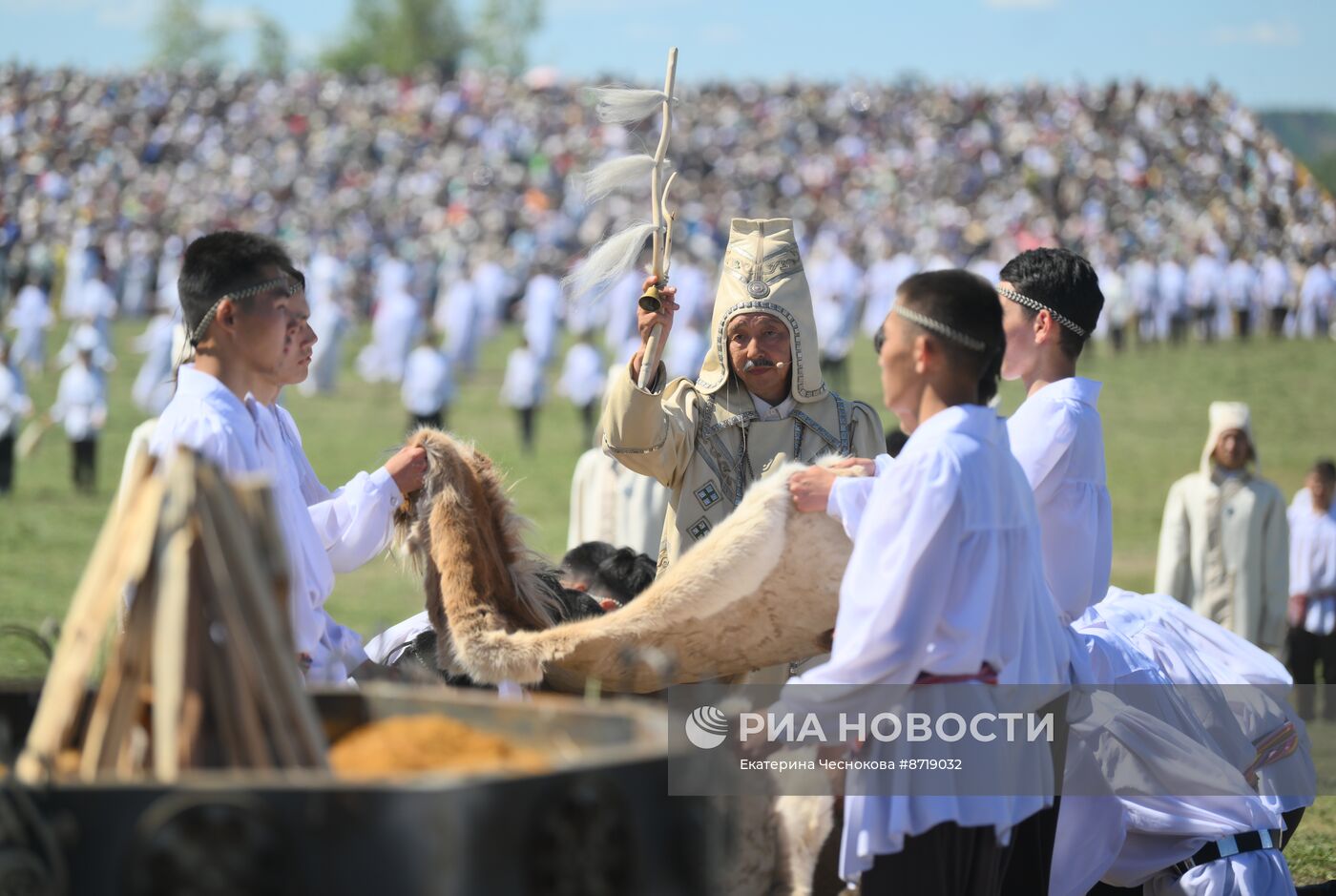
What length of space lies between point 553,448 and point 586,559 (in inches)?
609

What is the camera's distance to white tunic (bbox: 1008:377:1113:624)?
4.39 meters

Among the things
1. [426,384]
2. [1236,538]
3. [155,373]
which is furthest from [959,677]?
[155,373]

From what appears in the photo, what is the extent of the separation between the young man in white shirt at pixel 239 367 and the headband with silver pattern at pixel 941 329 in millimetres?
1492

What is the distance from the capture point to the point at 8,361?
17.5m

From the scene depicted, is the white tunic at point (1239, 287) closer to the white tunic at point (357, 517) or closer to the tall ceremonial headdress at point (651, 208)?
the tall ceremonial headdress at point (651, 208)

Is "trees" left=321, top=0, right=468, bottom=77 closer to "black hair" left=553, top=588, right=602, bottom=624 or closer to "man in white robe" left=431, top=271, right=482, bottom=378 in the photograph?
"man in white robe" left=431, top=271, right=482, bottom=378

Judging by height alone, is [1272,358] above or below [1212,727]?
above

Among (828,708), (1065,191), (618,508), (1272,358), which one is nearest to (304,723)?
(828,708)

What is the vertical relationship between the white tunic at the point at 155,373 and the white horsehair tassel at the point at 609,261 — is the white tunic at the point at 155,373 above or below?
above

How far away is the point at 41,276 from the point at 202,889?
31.6 metres

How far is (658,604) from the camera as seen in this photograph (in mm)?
4035

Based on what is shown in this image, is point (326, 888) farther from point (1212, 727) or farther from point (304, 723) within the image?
point (1212, 727)

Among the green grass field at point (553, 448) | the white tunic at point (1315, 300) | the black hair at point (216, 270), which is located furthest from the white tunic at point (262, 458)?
the white tunic at point (1315, 300)

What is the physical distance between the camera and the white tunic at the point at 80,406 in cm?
1739
